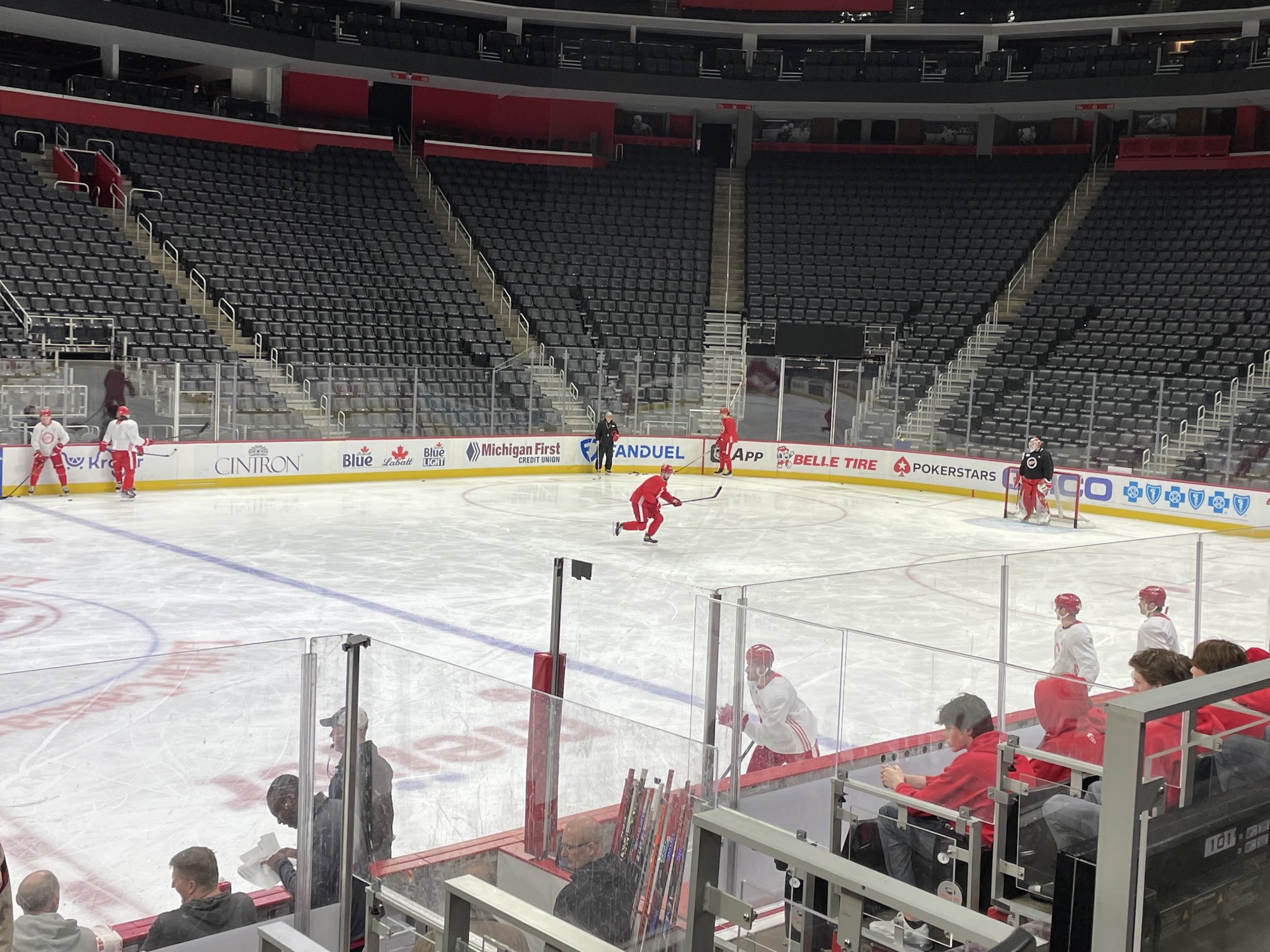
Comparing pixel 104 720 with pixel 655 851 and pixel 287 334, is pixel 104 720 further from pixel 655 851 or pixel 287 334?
pixel 287 334

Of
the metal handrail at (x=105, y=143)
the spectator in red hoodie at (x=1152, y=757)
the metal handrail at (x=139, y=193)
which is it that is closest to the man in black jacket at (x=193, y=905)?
the spectator in red hoodie at (x=1152, y=757)

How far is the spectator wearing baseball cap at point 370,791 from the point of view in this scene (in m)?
4.08

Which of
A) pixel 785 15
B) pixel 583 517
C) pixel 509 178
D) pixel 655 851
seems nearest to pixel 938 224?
pixel 785 15

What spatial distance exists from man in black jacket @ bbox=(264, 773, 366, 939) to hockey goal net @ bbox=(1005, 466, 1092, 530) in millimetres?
15974

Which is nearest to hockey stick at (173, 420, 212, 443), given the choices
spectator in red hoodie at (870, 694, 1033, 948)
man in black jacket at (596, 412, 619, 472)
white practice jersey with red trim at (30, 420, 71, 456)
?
white practice jersey with red trim at (30, 420, 71, 456)

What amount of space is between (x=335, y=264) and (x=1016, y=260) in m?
15.0

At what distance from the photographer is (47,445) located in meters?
17.5

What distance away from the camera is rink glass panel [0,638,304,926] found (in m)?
3.46

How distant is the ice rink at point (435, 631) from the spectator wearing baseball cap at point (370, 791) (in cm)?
4

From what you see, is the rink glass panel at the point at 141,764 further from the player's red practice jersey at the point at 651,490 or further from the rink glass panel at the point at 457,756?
the player's red practice jersey at the point at 651,490

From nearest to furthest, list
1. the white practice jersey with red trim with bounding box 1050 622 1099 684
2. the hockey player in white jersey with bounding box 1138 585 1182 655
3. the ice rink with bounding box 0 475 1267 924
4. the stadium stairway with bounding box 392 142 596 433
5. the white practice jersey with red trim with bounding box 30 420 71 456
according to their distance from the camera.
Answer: the ice rink with bounding box 0 475 1267 924 < the white practice jersey with red trim with bounding box 1050 622 1099 684 < the hockey player in white jersey with bounding box 1138 585 1182 655 < the white practice jersey with red trim with bounding box 30 420 71 456 < the stadium stairway with bounding box 392 142 596 433

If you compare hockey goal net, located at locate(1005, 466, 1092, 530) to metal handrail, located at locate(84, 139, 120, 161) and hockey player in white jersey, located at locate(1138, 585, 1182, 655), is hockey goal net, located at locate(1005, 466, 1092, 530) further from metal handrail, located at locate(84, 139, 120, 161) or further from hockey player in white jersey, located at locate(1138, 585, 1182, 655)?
metal handrail, located at locate(84, 139, 120, 161)

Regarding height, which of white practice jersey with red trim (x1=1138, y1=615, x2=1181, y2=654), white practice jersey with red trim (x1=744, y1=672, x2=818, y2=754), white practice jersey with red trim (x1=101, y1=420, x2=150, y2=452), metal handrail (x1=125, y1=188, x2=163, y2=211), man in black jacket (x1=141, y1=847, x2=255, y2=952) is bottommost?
man in black jacket (x1=141, y1=847, x2=255, y2=952)

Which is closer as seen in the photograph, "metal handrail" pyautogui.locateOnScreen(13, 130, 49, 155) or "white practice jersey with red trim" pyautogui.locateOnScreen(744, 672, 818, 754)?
"white practice jersey with red trim" pyautogui.locateOnScreen(744, 672, 818, 754)
